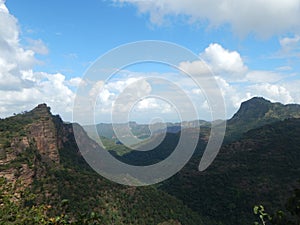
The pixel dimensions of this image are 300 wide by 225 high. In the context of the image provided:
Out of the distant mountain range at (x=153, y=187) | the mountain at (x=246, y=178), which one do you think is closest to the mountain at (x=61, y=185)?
the distant mountain range at (x=153, y=187)

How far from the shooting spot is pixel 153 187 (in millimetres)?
101562

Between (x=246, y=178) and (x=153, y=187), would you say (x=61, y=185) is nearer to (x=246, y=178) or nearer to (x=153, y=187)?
(x=153, y=187)

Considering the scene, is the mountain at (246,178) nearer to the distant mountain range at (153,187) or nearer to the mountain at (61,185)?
the distant mountain range at (153,187)

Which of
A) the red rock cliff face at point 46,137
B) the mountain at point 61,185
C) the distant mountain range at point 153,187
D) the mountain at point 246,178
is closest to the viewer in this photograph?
the mountain at point 61,185

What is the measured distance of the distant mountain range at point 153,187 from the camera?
214 ft

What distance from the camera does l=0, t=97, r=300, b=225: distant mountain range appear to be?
214 ft

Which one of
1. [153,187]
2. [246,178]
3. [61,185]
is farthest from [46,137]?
[246,178]

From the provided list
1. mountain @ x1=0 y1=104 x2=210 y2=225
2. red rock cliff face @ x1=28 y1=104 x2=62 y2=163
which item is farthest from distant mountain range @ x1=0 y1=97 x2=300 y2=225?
red rock cliff face @ x1=28 y1=104 x2=62 y2=163

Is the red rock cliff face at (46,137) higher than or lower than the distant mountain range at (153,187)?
higher

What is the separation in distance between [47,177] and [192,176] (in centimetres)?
6835

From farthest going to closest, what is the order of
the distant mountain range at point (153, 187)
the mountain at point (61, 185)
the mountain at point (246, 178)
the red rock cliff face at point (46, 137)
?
the mountain at point (246, 178) → the red rock cliff face at point (46, 137) → the distant mountain range at point (153, 187) → the mountain at point (61, 185)

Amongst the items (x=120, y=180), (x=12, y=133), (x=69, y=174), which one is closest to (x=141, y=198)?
(x=120, y=180)

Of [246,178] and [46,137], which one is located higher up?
[46,137]

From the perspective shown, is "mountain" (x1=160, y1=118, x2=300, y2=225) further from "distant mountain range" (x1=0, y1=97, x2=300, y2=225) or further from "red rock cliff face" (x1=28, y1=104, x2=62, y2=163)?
"red rock cliff face" (x1=28, y1=104, x2=62, y2=163)
